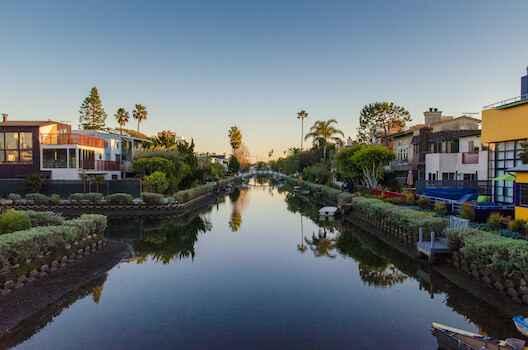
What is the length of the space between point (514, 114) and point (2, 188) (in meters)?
45.7

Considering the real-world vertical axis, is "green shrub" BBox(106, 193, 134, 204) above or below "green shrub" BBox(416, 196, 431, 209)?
below

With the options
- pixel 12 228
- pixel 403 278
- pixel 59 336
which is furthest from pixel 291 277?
pixel 12 228

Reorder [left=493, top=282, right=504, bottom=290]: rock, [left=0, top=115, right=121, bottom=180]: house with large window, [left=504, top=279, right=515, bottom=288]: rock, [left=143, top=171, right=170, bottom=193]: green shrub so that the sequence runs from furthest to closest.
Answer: [left=0, top=115, right=121, bottom=180]: house with large window → [left=143, top=171, right=170, bottom=193]: green shrub → [left=493, top=282, right=504, bottom=290]: rock → [left=504, top=279, right=515, bottom=288]: rock

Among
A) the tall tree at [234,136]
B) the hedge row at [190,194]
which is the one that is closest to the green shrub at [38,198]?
the hedge row at [190,194]

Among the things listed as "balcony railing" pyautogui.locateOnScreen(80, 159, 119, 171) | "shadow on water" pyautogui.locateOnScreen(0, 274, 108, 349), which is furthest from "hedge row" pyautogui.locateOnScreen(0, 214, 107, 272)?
"balcony railing" pyautogui.locateOnScreen(80, 159, 119, 171)

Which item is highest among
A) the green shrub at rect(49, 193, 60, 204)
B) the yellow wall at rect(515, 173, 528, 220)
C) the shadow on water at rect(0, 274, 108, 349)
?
the yellow wall at rect(515, 173, 528, 220)

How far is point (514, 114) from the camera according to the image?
20.3 m

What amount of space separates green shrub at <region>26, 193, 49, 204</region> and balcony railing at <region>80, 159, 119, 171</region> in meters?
5.58

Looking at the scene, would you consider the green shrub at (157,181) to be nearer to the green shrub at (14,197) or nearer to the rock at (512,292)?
the green shrub at (14,197)

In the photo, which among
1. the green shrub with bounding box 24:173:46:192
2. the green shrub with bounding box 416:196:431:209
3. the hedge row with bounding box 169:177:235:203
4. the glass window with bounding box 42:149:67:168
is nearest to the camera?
the green shrub with bounding box 416:196:431:209

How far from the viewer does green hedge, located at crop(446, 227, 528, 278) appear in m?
10.2

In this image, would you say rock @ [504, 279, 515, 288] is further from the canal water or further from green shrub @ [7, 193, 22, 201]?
green shrub @ [7, 193, 22, 201]

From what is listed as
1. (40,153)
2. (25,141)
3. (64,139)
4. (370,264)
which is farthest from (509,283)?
(25,141)

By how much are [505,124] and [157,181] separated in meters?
30.7
